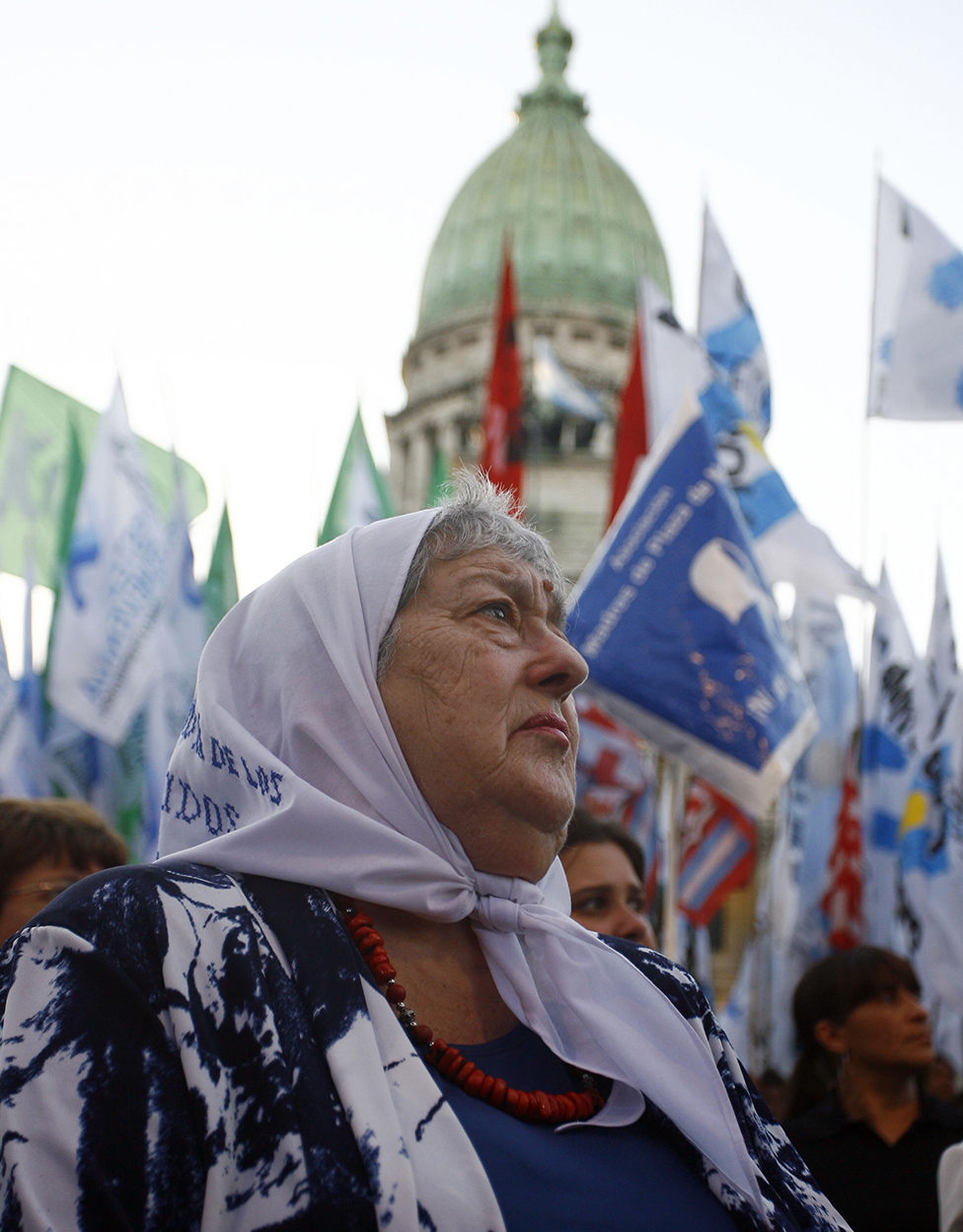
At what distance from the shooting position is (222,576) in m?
12.2

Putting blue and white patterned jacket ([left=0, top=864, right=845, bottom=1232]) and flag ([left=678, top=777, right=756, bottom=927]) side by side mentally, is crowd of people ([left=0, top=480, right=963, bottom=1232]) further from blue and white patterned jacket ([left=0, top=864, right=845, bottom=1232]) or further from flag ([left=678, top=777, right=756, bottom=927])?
flag ([left=678, top=777, right=756, bottom=927])

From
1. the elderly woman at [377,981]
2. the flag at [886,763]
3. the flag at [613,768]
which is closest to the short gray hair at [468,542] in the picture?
the elderly woman at [377,981]

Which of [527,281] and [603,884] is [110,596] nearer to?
[603,884]

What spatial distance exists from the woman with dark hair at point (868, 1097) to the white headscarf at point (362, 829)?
2019 millimetres

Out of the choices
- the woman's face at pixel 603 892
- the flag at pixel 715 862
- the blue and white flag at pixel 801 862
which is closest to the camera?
the woman's face at pixel 603 892

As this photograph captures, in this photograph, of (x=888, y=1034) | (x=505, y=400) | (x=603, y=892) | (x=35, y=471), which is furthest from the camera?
(x=505, y=400)

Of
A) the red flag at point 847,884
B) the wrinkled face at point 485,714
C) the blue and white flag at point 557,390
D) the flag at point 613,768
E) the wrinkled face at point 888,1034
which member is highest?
the blue and white flag at point 557,390

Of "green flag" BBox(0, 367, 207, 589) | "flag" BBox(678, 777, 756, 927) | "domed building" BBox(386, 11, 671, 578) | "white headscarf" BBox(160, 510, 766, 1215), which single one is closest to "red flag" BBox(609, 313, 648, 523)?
"flag" BBox(678, 777, 756, 927)

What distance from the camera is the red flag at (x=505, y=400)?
41.7 feet

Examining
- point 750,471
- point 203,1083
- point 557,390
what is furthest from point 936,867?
point 557,390

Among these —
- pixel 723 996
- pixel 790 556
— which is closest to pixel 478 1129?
pixel 790 556

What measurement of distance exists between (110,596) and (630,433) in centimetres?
417

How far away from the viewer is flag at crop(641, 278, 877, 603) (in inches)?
286

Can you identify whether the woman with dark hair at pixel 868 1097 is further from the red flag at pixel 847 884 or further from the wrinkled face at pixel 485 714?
the red flag at pixel 847 884
